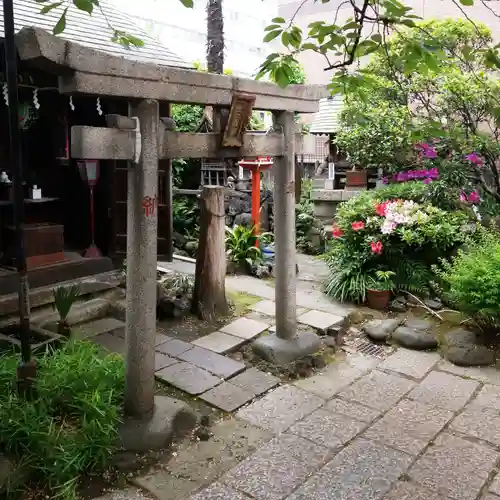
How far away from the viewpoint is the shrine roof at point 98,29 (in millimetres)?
7109

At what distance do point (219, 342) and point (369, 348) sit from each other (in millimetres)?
1784

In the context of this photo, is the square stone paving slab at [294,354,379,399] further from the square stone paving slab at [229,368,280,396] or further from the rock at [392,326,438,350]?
the rock at [392,326,438,350]

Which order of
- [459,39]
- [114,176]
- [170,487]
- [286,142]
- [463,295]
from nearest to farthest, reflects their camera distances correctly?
[170,487]
[286,142]
[463,295]
[114,176]
[459,39]

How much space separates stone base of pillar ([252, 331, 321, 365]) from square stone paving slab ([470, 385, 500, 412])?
169cm

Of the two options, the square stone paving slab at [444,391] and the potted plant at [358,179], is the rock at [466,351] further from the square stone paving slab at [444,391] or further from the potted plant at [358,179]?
the potted plant at [358,179]

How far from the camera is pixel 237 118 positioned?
4.72 metres

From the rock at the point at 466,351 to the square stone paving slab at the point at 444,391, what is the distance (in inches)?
14.2

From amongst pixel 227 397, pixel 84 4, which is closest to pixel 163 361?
pixel 227 397

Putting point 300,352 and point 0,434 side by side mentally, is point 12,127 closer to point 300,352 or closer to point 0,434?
point 0,434

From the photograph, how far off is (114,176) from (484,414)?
5759 mm

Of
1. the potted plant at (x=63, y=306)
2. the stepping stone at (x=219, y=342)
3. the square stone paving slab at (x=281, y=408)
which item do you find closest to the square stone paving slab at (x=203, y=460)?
the square stone paving slab at (x=281, y=408)

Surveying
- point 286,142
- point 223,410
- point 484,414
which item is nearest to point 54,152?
A: point 286,142

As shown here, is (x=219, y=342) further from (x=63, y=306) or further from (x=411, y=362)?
(x=411, y=362)

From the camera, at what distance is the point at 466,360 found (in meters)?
5.73
